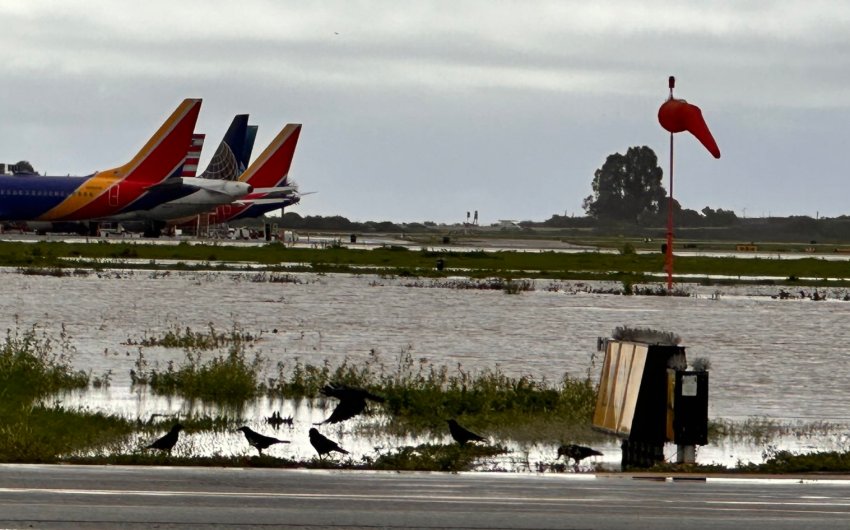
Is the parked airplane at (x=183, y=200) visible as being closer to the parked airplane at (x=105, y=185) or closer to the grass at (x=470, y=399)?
the parked airplane at (x=105, y=185)

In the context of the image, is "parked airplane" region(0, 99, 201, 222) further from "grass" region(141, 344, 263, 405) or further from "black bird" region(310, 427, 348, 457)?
"black bird" region(310, 427, 348, 457)

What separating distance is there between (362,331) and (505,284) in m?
25.6

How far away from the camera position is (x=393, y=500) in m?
17.8

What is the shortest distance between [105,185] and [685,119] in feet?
228

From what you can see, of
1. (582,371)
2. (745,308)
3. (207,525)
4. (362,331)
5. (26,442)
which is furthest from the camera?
(745,308)

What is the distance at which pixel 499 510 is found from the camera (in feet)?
56.0

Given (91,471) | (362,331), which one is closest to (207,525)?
(91,471)

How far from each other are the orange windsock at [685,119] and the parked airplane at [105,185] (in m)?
67.5

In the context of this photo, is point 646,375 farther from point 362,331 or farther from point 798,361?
point 362,331

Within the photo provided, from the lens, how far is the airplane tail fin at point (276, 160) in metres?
156

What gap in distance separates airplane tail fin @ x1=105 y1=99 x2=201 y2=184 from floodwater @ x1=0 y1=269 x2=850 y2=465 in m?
54.3

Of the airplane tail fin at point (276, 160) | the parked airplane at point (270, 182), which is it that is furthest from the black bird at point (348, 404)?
the airplane tail fin at point (276, 160)

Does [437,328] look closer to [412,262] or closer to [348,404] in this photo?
[348,404]

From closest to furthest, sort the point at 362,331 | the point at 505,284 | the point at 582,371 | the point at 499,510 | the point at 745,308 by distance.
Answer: the point at 499,510, the point at 582,371, the point at 362,331, the point at 745,308, the point at 505,284
